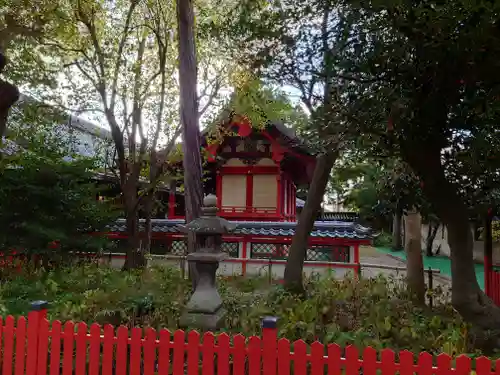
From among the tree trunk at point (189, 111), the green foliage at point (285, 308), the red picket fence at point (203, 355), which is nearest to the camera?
the red picket fence at point (203, 355)

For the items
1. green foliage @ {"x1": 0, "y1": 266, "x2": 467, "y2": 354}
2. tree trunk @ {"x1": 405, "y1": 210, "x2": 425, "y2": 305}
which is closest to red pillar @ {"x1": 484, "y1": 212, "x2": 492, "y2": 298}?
green foliage @ {"x1": 0, "y1": 266, "x2": 467, "y2": 354}

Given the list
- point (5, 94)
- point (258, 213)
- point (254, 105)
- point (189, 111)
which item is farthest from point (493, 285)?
point (258, 213)

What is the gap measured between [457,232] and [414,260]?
10.7 ft

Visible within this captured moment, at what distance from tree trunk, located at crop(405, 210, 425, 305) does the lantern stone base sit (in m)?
4.31

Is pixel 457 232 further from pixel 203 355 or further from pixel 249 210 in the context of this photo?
pixel 249 210

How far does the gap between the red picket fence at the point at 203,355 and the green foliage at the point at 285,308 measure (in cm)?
159

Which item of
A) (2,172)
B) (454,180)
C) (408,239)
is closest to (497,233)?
(408,239)

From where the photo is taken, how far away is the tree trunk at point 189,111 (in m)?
7.51

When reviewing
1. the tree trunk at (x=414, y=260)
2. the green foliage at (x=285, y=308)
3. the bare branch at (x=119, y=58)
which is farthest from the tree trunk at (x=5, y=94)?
the tree trunk at (x=414, y=260)

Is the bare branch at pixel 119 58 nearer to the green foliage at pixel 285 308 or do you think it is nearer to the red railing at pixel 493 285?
the green foliage at pixel 285 308

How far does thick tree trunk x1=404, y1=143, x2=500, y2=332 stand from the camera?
4.79 meters

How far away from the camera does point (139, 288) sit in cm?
771

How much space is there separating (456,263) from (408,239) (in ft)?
10.6

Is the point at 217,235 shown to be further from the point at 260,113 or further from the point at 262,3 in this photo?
the point at 260,113
